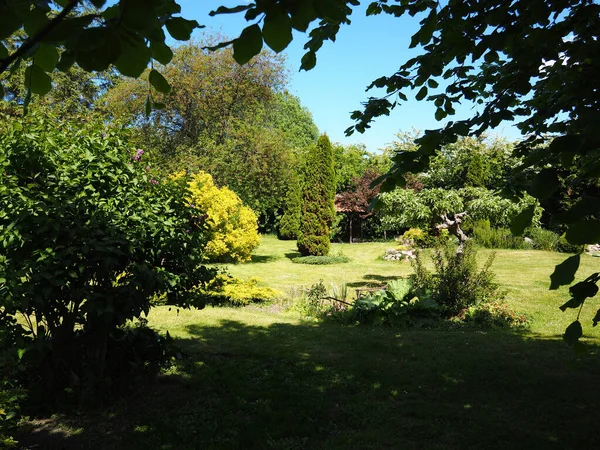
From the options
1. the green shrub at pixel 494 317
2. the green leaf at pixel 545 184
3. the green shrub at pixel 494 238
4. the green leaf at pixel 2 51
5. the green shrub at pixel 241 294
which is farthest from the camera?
the green shrub at pixel 494 238

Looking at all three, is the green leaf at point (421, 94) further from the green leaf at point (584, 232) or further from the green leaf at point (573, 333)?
the green leaf at point (584, 232)

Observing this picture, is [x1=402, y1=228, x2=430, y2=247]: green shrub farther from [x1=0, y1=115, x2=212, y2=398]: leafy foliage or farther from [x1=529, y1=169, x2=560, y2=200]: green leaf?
[x1=529, y1=169, x2=560, y2=200]: green leaf

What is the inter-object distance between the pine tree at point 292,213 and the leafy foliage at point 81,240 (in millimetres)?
18401

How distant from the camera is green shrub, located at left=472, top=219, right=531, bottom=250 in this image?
60.0 feet

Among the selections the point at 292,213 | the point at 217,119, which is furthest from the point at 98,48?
the point at 292,213

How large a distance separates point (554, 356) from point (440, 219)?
5687mm

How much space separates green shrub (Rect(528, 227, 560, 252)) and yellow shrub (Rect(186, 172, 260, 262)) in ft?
38.9

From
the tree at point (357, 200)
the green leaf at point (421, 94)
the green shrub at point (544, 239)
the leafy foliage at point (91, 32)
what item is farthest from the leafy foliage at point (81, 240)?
the tree at point (357, 200)

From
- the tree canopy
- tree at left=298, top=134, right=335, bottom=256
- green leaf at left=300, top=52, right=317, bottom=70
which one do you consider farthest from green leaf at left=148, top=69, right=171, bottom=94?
tree at left=298, top=134, right=335, bottom=256

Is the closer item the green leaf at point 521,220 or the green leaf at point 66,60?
the green leaf at point 66,60

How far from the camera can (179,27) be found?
119 cm

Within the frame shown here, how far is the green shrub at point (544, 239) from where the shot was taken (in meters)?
17.7

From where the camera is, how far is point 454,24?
2.74m

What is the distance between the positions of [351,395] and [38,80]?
12.7ft
